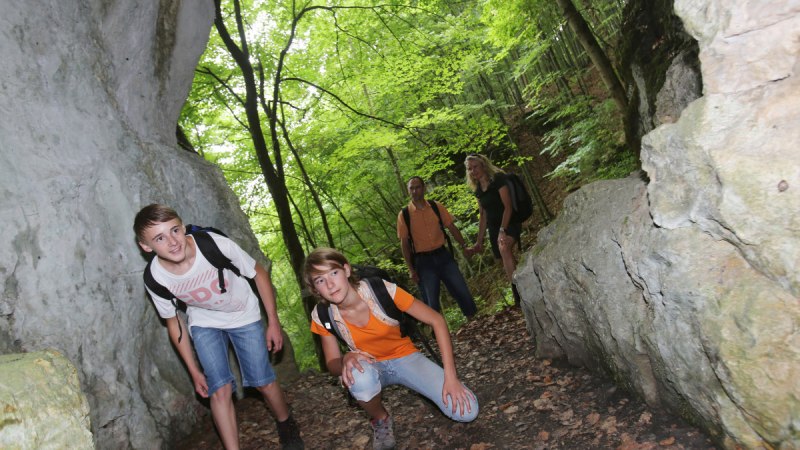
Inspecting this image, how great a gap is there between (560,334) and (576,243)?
3.38 feet

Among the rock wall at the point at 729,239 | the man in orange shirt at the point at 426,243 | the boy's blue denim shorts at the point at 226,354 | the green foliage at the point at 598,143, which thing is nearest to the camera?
the rock wall at the point at 729,239

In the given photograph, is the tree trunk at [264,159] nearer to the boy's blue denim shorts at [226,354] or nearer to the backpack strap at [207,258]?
the boy's blue denim shorts at [226,354]

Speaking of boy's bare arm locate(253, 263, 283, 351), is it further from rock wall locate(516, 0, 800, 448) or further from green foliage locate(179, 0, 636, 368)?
green foliage locate(179, 0, 636, 368)

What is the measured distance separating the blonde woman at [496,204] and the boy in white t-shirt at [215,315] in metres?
3.84

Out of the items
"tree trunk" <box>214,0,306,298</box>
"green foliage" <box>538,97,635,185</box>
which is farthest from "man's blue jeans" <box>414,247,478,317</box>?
"green foliage" <box>538,97,635,185</box>

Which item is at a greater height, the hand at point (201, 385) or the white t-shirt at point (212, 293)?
the white t-shirt at point (212, 293)

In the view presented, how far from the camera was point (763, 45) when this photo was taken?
2256 millimetres

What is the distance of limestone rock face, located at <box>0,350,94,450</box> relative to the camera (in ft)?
6.57

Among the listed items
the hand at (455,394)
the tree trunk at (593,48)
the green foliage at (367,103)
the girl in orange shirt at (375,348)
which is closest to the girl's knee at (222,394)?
the girl in orange shirt at (375,348)

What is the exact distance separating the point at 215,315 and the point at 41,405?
66.7 inches

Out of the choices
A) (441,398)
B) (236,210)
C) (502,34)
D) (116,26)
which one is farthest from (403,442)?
(502,34)

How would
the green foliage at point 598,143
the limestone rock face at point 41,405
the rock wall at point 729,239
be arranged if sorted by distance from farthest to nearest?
the green foliage at point 598,143 < the rock wall at point 729,239 < the limestone rock face at point 41,405

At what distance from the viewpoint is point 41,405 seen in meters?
2.16

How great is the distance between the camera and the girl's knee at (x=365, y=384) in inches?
139
